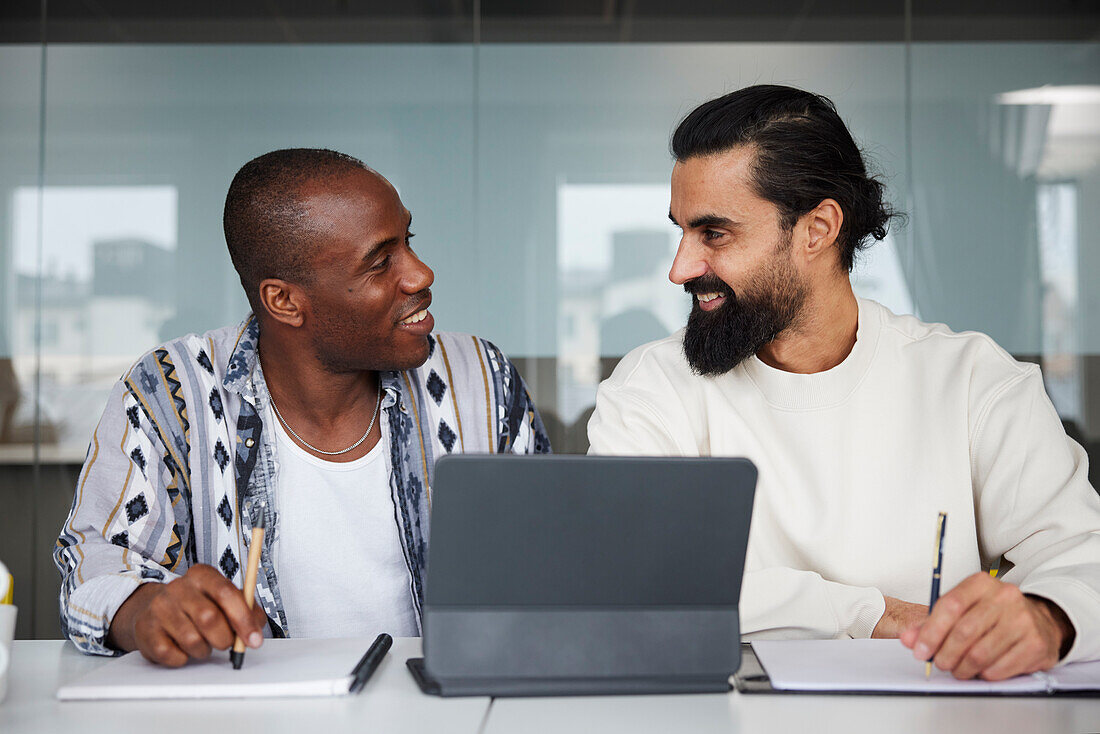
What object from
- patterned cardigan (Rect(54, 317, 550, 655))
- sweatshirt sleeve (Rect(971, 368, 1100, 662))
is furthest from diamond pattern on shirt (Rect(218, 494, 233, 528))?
sweatshirt sleeve (Rect(971, 368, 1100, 662))

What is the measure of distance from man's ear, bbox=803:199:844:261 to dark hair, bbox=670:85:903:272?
0.01 m

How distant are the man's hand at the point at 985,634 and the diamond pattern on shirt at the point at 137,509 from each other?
1.17 metres

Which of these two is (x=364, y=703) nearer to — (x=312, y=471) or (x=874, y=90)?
(x=312, y=471)

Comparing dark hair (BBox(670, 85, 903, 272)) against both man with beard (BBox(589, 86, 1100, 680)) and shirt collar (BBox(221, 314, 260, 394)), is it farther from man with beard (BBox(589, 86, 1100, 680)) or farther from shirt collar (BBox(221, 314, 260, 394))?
shirt collar (BBox(221, 314, 260, 394))

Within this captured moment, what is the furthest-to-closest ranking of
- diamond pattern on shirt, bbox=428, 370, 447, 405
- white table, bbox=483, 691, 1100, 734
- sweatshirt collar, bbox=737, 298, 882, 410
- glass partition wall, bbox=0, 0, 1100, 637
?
glass partition wall, bbox=0, 0, 1100, 637
diamond pattern on shirt, bbox=428, 370, 447, 405
sweatshirt collar, bbox=737, 298, 882, 410
white table, bbox=483, 691, 1100, 734

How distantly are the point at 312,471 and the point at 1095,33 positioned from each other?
10.7 ft

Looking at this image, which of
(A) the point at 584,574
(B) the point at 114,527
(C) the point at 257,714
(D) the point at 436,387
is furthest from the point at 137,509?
(A) the point at 584,574

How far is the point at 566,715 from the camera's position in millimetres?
986

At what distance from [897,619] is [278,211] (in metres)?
1.26

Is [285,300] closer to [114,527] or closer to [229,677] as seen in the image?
[114,527]

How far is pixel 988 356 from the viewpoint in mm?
1704

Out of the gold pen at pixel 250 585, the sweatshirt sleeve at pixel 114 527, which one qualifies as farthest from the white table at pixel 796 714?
the sweatshirt sleeve at pixel 114 527

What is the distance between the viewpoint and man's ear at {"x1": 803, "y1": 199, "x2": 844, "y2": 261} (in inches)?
74.2

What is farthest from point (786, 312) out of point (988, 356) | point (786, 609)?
point (786, 609)
